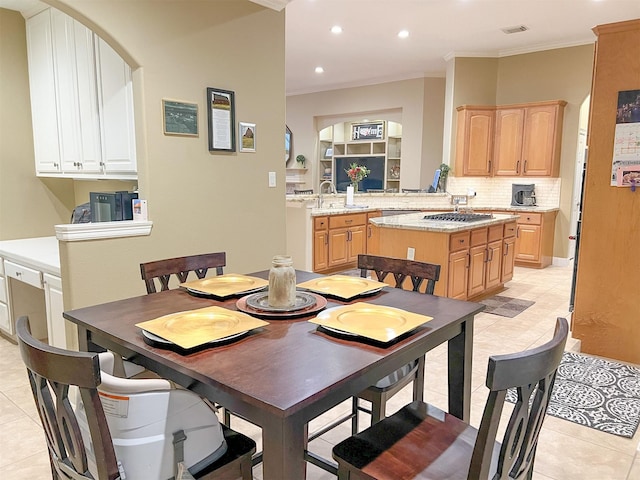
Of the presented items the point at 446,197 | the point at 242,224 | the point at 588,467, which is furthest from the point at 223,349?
the point at 446,197

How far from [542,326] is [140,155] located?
3624 millimetres

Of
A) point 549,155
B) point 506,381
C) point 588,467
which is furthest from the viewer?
point 549,155

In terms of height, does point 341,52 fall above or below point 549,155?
above

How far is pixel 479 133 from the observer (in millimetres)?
6809

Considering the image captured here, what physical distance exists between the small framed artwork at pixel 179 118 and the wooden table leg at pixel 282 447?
2.53 meters

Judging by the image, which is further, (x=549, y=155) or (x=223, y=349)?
(x=549, y=155)

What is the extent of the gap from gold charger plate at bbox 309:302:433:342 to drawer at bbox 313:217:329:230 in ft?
13.2

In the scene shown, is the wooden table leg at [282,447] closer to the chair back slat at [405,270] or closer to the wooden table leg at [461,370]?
the wooden table leg at [461,370]

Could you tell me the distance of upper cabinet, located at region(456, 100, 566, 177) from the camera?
6.36 meters

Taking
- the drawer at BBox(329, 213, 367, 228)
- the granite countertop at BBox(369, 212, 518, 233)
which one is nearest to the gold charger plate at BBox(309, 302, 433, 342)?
the granite countertop at BBox(369, 212, 518, 233)

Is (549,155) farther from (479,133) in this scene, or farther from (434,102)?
(434,102)

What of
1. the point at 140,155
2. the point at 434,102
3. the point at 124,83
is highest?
the point at 434,102

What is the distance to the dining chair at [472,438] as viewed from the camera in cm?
108

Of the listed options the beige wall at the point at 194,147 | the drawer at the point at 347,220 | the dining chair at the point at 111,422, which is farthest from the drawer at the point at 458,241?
the dining chair at the point at 111,422
